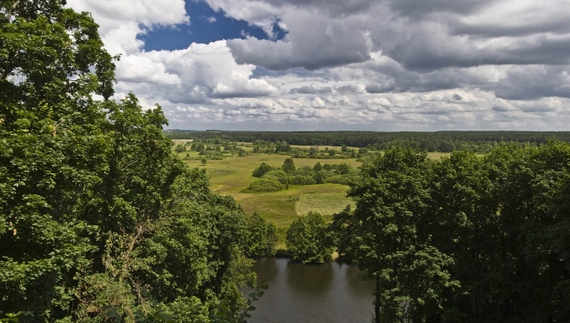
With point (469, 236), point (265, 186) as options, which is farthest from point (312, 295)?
point (265, 186)

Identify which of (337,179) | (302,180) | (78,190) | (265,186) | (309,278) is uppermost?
(78,190)

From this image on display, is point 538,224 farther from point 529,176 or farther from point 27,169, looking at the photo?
point 27,169

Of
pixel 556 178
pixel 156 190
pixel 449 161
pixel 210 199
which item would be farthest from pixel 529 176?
pixel 210 199

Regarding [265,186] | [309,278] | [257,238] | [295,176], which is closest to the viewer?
[309,278]

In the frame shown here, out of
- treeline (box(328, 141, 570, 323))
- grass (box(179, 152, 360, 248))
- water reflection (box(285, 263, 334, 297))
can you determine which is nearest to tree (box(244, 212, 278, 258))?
water reflection (box(285, 263, 334, 297))

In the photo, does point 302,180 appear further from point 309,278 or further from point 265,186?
point 309,278

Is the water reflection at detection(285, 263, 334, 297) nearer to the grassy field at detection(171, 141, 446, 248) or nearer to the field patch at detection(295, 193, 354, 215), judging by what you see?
the grassy field at detection(171, 141, 446, 248)
